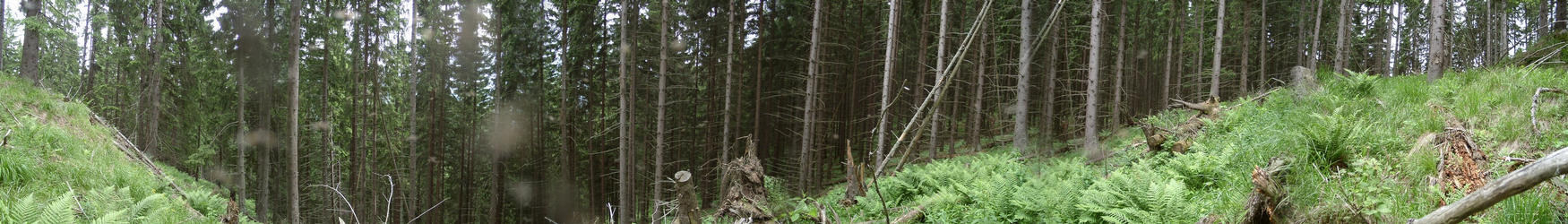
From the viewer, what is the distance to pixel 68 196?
3580 millimetres

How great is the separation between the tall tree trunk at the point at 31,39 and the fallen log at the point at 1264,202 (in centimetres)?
1526

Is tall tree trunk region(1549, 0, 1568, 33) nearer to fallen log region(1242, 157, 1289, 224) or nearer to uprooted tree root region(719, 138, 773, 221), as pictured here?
fallen log region(1242, 157, 1289, 224)

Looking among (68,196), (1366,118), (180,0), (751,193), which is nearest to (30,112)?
(68,196)

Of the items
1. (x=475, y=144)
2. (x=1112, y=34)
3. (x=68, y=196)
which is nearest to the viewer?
(x=68, y=196)

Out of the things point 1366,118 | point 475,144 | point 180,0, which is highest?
point 180,0

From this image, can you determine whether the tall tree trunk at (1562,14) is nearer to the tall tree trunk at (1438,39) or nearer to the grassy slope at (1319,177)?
the tall tree trunk at (1438,39)

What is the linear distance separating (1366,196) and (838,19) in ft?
46.9

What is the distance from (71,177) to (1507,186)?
8873 mm

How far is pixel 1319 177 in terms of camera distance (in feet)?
11.1

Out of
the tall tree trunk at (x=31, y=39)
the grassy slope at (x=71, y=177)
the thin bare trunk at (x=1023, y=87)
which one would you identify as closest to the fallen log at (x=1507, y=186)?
the grassy slope at (x=71, y=177)

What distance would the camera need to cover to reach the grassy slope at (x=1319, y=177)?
2.88 metres

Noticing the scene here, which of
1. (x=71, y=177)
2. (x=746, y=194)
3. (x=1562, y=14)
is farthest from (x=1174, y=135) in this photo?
(x=71, y=177)

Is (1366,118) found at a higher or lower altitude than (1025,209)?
higher

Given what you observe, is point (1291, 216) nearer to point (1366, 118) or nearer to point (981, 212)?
point (981, 212)
